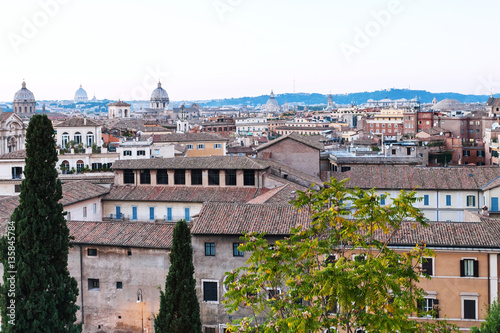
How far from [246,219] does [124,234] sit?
4588 mm

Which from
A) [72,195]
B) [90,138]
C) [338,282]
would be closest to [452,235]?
[338,282]

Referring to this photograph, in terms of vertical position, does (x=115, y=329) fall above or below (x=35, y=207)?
below

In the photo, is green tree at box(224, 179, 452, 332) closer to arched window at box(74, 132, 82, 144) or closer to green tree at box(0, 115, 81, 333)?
green tree at box(0, 115, 81, 333)

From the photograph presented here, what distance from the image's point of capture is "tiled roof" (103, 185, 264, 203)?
1288 inches

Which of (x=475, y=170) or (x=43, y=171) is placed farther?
(x=475, y=170)

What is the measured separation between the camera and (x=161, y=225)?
2403 centimetres

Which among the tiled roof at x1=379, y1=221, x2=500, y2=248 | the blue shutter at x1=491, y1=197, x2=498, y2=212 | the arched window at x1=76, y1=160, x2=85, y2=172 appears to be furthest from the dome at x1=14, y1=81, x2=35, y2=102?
the tiled roof at x1=379, y1=221, x2=500, y2=248

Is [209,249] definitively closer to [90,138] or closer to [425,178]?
[425,178]

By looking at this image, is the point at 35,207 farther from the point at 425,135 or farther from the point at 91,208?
the point at 425,135

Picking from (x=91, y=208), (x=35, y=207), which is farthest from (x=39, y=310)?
(x=91, y=208)

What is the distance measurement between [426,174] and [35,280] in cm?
2602

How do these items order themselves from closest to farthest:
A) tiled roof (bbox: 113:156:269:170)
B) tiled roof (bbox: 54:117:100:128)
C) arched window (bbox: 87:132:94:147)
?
1. tiled roof (bbox: 113:156:269:170)
2. tiled roof (bbox: 54:117:100:128)
3. arched window (bbox: 87:132:94:147)

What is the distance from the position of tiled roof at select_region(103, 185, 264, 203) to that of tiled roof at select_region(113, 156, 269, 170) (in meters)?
1.10

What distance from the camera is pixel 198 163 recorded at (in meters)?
35.1
